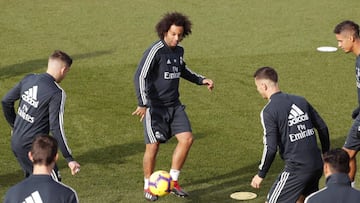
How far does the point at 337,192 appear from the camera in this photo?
7820mm

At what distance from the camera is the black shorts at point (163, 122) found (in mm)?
12719

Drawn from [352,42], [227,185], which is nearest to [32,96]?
[227,185]

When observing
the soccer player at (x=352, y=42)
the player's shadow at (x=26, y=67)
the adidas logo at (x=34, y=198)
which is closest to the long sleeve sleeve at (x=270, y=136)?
the soccer player at (x=352, y=42)

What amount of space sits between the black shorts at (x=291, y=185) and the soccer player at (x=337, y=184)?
231 cm

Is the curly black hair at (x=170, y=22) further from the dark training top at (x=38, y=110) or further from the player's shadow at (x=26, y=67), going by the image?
the player's shadow at (x=26, y=67)

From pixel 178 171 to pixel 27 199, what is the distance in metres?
5.22

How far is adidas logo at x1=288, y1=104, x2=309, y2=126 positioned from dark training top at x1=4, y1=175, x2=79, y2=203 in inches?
134

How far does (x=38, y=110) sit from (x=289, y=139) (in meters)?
3.10

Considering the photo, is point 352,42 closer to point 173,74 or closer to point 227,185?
point 173,74

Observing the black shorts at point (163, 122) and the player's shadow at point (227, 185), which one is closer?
the player's shadow at point (227, 185)

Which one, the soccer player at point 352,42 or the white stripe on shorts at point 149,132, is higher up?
the soccer player at point 352,42

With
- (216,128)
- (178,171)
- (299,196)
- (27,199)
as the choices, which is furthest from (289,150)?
(216,128)

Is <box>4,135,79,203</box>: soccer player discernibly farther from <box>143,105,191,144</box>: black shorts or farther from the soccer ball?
<box>143,105,191,144</box>: black shorts

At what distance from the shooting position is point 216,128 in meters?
15.8
